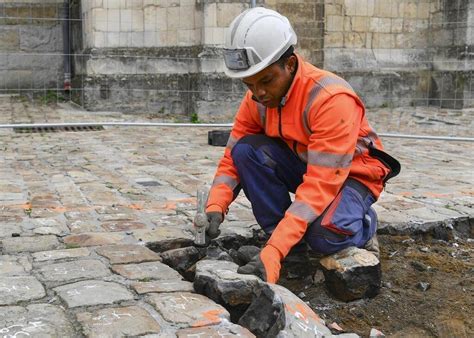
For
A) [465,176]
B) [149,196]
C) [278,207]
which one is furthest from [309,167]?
[465,176]

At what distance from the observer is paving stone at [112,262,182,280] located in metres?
3.19

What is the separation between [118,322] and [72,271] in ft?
2.42

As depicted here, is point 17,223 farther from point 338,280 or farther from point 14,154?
point 14,154

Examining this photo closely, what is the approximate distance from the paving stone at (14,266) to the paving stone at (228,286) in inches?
35.5

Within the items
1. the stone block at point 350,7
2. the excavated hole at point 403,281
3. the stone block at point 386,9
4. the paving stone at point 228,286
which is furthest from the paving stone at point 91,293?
the stone block at point 386,9

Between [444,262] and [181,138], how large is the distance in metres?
5.54

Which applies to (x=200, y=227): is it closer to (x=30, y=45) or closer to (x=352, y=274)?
(x=352, y=274)

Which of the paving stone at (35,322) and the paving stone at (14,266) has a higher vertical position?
the paving stone at (35,322)

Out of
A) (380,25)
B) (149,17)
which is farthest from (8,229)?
(380,25)

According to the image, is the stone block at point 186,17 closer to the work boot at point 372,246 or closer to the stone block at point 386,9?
the stone block at point 386,9

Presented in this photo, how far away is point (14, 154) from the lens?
283 inches

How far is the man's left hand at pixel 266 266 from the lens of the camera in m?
2.87

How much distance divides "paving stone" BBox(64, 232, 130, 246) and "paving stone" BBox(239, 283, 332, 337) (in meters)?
1.40

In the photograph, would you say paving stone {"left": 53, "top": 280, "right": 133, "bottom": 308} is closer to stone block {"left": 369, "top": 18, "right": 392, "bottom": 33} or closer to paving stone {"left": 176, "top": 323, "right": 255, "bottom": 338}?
paving stone {"left": 176, "top": 323, "right": 255, "bottom": 338}
